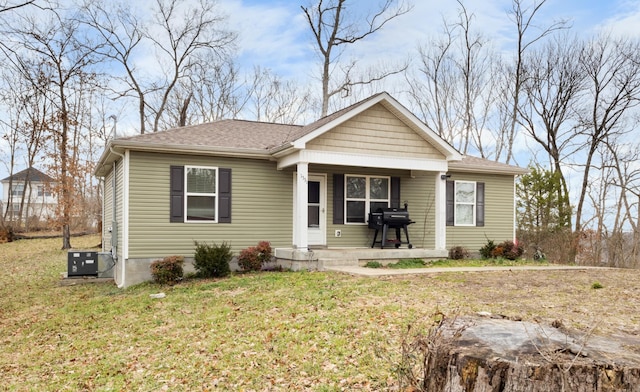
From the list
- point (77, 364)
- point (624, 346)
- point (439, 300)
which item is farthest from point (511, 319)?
point (77, 364)

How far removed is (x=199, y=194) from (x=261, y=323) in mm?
6221

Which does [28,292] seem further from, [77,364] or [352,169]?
[352,169]

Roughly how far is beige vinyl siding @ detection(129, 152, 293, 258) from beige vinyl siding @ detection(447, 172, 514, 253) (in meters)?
5.71

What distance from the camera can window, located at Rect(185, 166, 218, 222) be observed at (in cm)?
1270

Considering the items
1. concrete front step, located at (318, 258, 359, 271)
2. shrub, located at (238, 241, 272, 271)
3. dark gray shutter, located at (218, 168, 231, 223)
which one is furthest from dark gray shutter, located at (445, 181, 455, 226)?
dark gray shutter, located at (218, 168, 231, 223)

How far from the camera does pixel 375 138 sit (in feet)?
44.0

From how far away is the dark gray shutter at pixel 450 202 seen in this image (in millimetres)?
16125

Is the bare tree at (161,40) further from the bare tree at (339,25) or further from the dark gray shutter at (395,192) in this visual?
the dark gray shutter at (395,192)

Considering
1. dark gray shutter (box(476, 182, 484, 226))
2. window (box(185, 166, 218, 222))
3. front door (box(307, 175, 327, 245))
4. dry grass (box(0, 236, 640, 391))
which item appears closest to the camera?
dry grass (box(0, 236, 640, 391))

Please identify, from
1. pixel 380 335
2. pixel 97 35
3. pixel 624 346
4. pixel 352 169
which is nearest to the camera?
pixel 624 346

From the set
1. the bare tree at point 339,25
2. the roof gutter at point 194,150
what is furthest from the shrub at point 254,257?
the bare tree at point 339,25

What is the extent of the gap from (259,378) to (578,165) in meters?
22.6

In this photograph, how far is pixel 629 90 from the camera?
76.6 ft

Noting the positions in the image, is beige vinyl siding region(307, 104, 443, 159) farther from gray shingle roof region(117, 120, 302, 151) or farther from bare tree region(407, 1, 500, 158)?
bare tree region(407, 1, 500, 158)
